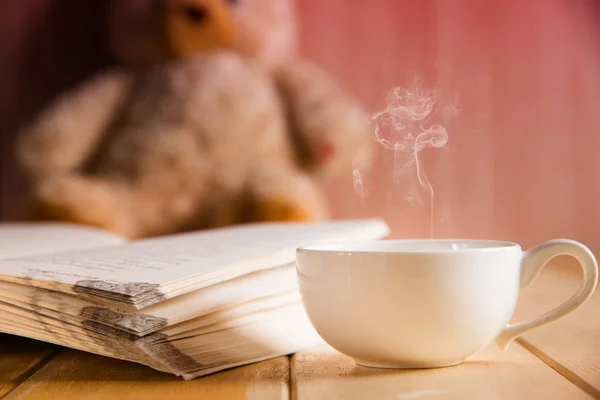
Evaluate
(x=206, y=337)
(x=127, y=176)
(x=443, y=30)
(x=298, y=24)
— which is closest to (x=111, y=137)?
(x=127, y=176)

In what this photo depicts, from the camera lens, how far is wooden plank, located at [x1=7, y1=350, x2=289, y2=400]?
35 cm

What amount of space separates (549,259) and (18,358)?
0.36 metres

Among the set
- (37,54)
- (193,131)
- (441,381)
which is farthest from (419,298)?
(37,54)

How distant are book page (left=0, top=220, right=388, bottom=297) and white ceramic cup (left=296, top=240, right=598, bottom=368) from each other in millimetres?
71

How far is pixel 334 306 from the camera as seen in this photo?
388mm

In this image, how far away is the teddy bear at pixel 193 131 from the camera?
1185 mm

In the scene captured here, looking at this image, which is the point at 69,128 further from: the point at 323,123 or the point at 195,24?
the point at 323,123

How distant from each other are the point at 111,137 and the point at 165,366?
990 mm

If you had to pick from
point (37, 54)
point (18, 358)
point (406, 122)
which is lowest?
point (18, 358)

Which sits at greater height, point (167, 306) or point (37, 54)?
point (37, 54)

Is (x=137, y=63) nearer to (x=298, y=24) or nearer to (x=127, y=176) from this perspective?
(x=127, y=176)

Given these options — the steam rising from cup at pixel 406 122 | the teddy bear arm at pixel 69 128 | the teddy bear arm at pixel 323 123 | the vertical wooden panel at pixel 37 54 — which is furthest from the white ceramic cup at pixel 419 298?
the vertical wooden panel at pixel 37 54

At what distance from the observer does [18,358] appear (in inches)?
18.0

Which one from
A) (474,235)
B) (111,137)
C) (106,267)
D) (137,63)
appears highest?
(137,63)
